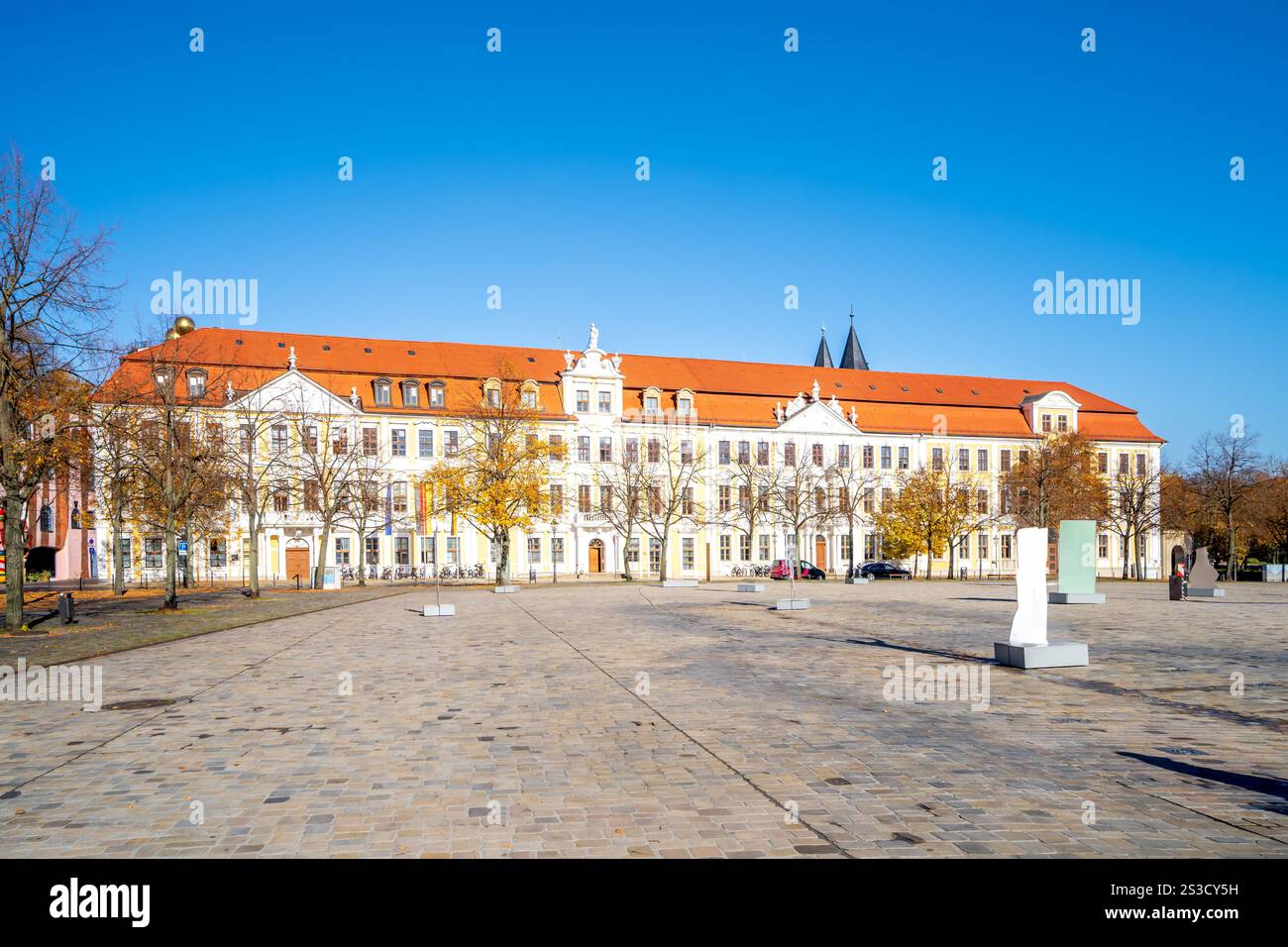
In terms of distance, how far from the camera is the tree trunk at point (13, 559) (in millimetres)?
21062

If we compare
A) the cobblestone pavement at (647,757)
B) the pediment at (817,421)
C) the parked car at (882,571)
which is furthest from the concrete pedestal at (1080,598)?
the pediment at (817,421)

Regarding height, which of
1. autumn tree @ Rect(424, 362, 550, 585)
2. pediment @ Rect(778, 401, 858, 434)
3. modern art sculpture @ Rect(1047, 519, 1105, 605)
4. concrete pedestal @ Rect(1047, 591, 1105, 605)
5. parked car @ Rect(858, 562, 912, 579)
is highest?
pediment @ Rect(778, 401, 858, 434)

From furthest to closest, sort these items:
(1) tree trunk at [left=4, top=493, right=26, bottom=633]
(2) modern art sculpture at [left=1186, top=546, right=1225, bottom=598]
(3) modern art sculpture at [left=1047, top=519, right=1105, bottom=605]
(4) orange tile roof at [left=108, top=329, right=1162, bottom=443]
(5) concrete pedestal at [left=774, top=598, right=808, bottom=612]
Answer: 1. (4) orange tile roof at [left=108, top=329, right=1162, bottom=443]
2. (2) modern art sculpture at [left=1186, top=546, right=1225, bottom=598]
3. (3) modern art sculpture at [left=1047, top=519, right=1105, bottom=605]
4. (5) concrete pedestal at [left=774, top=598, right=808, bottom=612]
5. (1) tree trunk at [left=4, top=493, right=26, bottom=633]

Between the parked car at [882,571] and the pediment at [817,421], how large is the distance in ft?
38.8

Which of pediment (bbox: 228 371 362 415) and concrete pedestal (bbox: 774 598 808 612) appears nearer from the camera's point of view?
concrete pedestal (bbox: 774 598 808 612)

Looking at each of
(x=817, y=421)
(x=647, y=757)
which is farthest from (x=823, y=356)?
(x=647, y=757)

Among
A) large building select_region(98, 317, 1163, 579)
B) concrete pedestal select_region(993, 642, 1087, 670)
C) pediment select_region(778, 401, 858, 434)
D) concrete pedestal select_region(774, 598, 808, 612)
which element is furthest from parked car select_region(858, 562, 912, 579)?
concrete pedestal select_region(993, 642, 1087, 670)

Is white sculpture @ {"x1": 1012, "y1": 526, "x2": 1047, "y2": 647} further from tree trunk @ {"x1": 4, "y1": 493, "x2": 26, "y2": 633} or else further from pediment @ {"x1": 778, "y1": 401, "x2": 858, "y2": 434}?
pediment @ {"x1": 778, "y1": 401, "x2": 858, "y2": 434}

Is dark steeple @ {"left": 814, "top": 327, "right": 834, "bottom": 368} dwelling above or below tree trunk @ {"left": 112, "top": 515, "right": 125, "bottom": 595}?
above

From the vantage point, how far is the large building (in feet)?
189

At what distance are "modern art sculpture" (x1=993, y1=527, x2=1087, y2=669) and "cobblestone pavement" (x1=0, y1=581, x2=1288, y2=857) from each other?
452 millimetres
